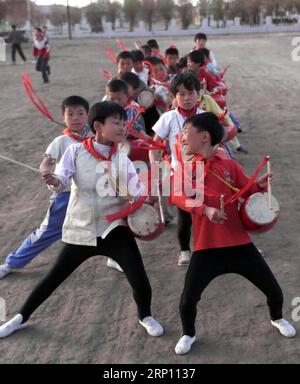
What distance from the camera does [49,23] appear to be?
75.0 m

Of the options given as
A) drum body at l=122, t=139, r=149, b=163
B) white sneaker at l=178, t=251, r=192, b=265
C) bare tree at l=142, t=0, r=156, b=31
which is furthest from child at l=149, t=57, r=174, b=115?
bare tree at l=142, t=0, r=156, b=31

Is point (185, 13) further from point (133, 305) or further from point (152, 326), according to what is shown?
point (152, 326)

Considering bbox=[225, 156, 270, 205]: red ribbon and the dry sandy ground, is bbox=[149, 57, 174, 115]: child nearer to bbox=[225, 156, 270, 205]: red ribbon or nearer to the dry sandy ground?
the dry sandy ground

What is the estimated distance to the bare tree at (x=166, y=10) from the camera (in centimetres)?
6806

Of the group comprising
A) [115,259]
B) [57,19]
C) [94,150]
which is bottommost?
[115,259]

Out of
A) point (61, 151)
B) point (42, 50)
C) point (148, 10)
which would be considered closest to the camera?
point (61, 151)

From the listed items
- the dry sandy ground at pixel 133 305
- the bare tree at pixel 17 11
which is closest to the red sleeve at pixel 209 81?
the dry sandy ground at pixel 133 305

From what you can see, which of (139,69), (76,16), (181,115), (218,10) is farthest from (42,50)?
(76,16)

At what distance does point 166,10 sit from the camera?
225 ft

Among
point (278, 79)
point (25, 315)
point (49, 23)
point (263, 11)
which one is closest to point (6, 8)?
point (49, 23)

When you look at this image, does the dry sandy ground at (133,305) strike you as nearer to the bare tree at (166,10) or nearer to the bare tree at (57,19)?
the bare tree at (166,10)

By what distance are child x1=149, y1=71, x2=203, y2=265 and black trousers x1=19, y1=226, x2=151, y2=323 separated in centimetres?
96

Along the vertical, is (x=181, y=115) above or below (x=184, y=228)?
above

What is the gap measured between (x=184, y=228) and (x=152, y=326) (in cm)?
111
